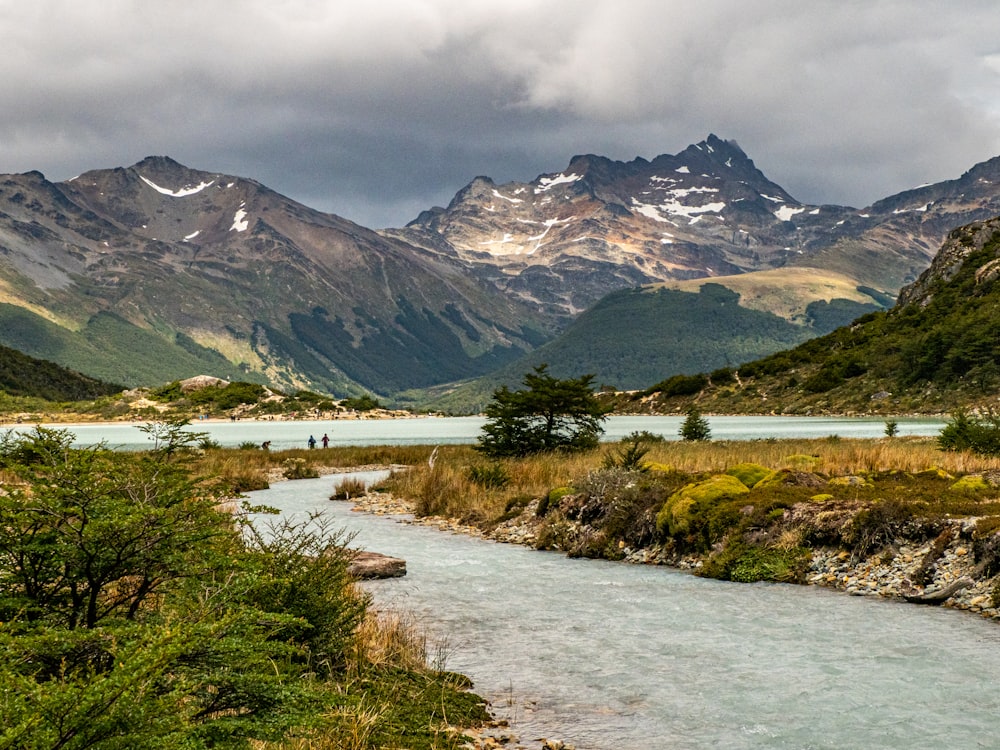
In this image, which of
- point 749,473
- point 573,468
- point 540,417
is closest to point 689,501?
point 749,473

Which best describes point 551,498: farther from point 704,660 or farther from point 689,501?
point 704,660

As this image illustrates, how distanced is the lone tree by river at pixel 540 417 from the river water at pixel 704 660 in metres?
23.2

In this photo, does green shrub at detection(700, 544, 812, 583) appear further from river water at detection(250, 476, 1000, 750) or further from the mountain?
the mountain

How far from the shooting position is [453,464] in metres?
42.1

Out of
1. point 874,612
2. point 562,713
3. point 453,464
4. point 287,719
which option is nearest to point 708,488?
point 874,612

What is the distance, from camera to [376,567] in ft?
61.3

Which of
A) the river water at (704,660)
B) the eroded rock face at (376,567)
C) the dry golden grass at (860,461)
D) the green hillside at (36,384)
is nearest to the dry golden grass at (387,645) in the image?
the river water at (704,660)

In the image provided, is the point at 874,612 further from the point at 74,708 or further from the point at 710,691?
the point at 74,708

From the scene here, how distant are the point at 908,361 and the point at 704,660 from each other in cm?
8676

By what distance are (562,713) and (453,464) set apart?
106ft

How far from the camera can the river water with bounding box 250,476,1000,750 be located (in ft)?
30.1

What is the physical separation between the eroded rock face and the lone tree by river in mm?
22657

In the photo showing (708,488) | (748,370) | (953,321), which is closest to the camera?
(708,488)

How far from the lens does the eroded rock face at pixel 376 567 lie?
18.4 meters
